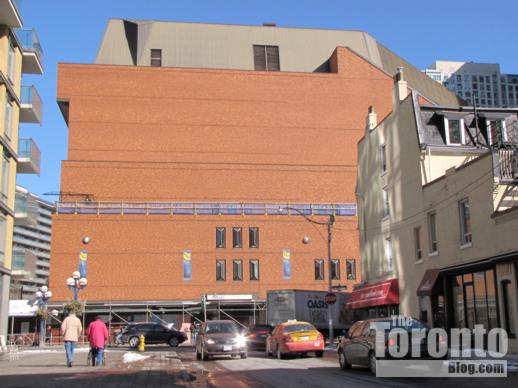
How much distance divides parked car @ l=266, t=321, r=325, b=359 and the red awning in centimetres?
800

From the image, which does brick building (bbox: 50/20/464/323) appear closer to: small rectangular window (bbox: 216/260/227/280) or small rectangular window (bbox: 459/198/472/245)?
small rectangular window (bbox: 216/260/227/280)

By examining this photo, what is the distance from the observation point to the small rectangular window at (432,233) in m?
28.6

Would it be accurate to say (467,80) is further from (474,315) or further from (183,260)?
(474,315)

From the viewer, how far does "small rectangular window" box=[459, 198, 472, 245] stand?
25.5 metres

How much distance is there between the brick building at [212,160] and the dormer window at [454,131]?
34.7 m

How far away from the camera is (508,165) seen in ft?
78.3

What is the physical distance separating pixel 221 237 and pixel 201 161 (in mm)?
12605

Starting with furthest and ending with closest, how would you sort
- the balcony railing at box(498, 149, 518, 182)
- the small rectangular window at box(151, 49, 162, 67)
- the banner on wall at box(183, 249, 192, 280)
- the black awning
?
the small rectangular window at box(151, 49, 162, 67) → the banner on wall at box(183, 249, 192, 280) → the black awning → the balcony railing at box(498, 149, 518, 182)

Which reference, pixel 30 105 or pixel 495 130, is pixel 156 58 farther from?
pixel 495 130

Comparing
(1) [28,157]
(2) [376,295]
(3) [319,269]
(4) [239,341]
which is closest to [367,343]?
(4) [239,341]

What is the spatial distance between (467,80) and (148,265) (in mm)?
127209

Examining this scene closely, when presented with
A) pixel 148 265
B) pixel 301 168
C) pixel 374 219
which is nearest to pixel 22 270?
pixel 374 219

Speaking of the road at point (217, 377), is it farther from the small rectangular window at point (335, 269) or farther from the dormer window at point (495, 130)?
the small rectangular window at point (335, 269)

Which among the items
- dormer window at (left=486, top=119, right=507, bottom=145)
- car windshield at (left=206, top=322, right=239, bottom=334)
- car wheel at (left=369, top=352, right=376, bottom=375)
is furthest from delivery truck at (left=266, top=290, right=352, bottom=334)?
car wheel at (left=369, top=352, right=376, bottom=375)
